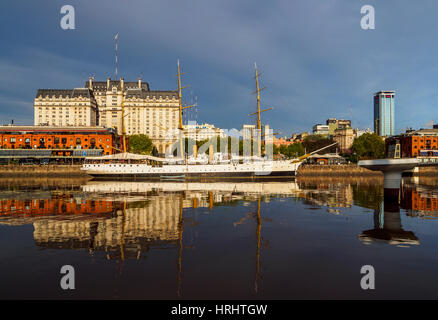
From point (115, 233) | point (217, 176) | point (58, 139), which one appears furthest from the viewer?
point (58, 139)

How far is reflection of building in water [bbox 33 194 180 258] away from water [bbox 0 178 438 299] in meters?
0.05

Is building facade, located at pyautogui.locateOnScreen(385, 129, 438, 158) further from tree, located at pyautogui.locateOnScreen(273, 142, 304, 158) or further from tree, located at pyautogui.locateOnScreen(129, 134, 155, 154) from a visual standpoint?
tree, located at pyautogui.locateOnScreen(129, 134, 155, 154)

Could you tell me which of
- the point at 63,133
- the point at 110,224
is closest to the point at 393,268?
the point at 110,224

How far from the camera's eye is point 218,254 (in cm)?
1007

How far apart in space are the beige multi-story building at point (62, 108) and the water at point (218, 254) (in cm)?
14243

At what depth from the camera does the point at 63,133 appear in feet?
323

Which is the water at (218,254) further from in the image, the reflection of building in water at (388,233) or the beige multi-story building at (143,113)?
the beige multi-story building at (143,113)

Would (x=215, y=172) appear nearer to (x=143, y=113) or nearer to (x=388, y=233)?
(x=388, y=233)

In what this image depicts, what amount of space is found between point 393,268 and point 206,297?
603 cm

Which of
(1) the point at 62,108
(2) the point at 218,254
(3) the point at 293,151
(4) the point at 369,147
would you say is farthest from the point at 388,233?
(1) the point at 62,108

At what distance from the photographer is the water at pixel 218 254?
7328 mm

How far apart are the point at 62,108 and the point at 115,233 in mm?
154912
